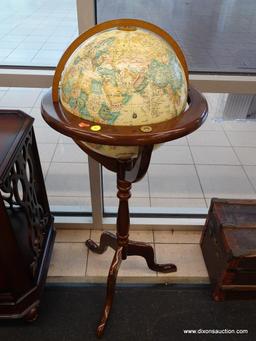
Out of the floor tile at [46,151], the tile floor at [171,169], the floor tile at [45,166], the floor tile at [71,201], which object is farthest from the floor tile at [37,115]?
the floor tile at [71,201]

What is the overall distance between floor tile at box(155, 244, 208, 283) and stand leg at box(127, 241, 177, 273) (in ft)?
0.11

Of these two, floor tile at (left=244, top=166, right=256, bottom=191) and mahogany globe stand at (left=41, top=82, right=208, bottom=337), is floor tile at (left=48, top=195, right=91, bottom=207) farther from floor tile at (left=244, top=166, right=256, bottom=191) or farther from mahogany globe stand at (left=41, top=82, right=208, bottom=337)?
floor tile at (left=244, top=166, right=256, bottom=191)

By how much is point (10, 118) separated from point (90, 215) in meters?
0.81

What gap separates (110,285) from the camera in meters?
1.29

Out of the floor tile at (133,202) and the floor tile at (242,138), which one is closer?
the floor tile at (133,202)

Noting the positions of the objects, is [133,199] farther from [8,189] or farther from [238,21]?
[238,21]

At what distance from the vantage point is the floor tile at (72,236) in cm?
169

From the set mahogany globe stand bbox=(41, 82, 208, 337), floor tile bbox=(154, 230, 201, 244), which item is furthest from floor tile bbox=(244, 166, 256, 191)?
mahogany globe stand bbox=(41, 82, 208, 337)

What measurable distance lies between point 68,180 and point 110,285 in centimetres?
92

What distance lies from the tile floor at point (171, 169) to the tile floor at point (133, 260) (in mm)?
229

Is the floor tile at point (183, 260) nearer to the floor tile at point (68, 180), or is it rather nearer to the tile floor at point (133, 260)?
the tile floor at point (133, 260)

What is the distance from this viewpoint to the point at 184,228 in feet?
5.75

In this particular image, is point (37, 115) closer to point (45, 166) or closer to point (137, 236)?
point (45, 166)

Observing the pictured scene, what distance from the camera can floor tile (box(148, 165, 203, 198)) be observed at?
198cm
